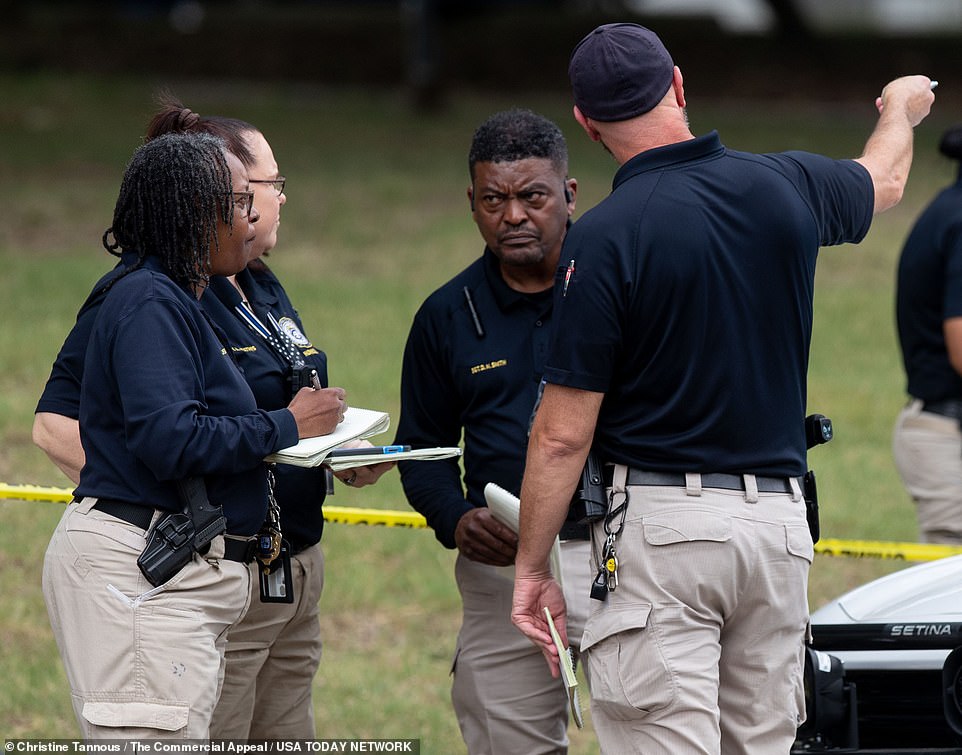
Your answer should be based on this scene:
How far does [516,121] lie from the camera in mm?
4434

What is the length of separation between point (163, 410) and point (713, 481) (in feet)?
4.19

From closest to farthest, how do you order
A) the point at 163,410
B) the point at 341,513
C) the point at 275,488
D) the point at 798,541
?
1. the point at 163,410
2. the point at 798,541
3. the point at 275,488
4. the point at 341,513

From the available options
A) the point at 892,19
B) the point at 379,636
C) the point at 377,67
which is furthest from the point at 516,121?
the point at 892,19

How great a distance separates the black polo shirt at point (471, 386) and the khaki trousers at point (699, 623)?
33.6 inches

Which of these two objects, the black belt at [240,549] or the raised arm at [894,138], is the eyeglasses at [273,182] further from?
the raised arm at [894,138]

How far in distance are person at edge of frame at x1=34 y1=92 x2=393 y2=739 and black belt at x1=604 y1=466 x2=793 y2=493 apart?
A: 91 cm

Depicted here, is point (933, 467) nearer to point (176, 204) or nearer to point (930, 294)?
point (930, 294)

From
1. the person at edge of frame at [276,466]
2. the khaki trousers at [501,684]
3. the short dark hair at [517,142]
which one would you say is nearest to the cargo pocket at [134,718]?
the person at edge of frame at [276,466]

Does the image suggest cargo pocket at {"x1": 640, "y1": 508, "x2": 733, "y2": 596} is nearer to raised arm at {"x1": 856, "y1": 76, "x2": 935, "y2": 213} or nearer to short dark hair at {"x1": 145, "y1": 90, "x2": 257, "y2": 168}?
raised arm at {"x1": 856, "y1": 76, "x2": 935, "y2": 213}

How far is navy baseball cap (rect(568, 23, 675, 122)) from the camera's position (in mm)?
3346

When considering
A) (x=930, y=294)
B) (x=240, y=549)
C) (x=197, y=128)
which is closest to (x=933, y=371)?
(x=930, y=294)

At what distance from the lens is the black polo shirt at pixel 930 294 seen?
5.59 metres

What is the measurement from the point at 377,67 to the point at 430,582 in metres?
20.1

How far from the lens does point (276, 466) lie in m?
4.07
